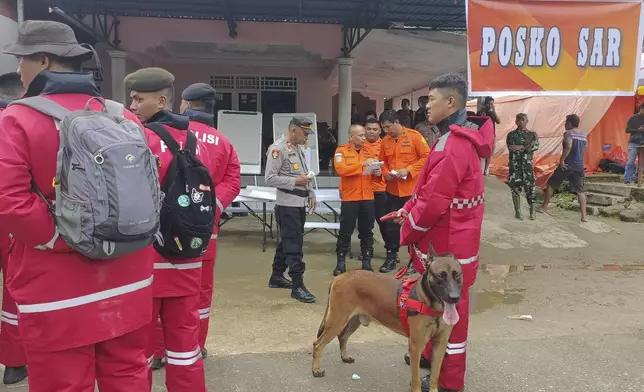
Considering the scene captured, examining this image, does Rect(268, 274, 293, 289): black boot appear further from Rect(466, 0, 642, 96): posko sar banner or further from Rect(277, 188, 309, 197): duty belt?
Rect(466, 0, 642, 96): posko sar banner

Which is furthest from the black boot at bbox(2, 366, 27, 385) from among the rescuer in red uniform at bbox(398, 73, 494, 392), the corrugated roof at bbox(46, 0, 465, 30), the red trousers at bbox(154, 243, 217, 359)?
the corrugated roof at bbox(46, 0, 465, 30)

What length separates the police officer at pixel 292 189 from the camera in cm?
517

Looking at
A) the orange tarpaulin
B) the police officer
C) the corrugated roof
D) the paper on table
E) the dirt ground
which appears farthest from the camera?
the orange tarpaulin

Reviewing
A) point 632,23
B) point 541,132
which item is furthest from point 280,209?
point 541,132

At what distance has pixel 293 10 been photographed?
9883mm

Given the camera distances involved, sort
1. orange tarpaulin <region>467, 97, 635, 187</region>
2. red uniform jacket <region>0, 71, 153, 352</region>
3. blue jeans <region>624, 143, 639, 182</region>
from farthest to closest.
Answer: orange tarpaulin <region>467, 97, 635, 187</region>
blue jeans <region>624, 143, 639, 182</region>
red uniform jacket <region>0, 71, 153, 352</region>

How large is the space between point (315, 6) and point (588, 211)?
23.3ft

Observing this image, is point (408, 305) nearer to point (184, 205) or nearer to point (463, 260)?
point (463, 260)

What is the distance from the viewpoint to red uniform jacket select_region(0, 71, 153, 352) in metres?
1.82

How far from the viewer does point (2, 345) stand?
3375 mm

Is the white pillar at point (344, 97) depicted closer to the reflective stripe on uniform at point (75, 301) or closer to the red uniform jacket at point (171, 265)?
the red uniform jacket at point (171, 265)

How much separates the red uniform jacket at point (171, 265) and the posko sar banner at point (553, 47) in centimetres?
293

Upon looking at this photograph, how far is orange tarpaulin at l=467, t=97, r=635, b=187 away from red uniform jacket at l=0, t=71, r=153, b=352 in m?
12.8

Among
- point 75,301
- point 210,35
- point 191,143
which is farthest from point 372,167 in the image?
point 210,35
